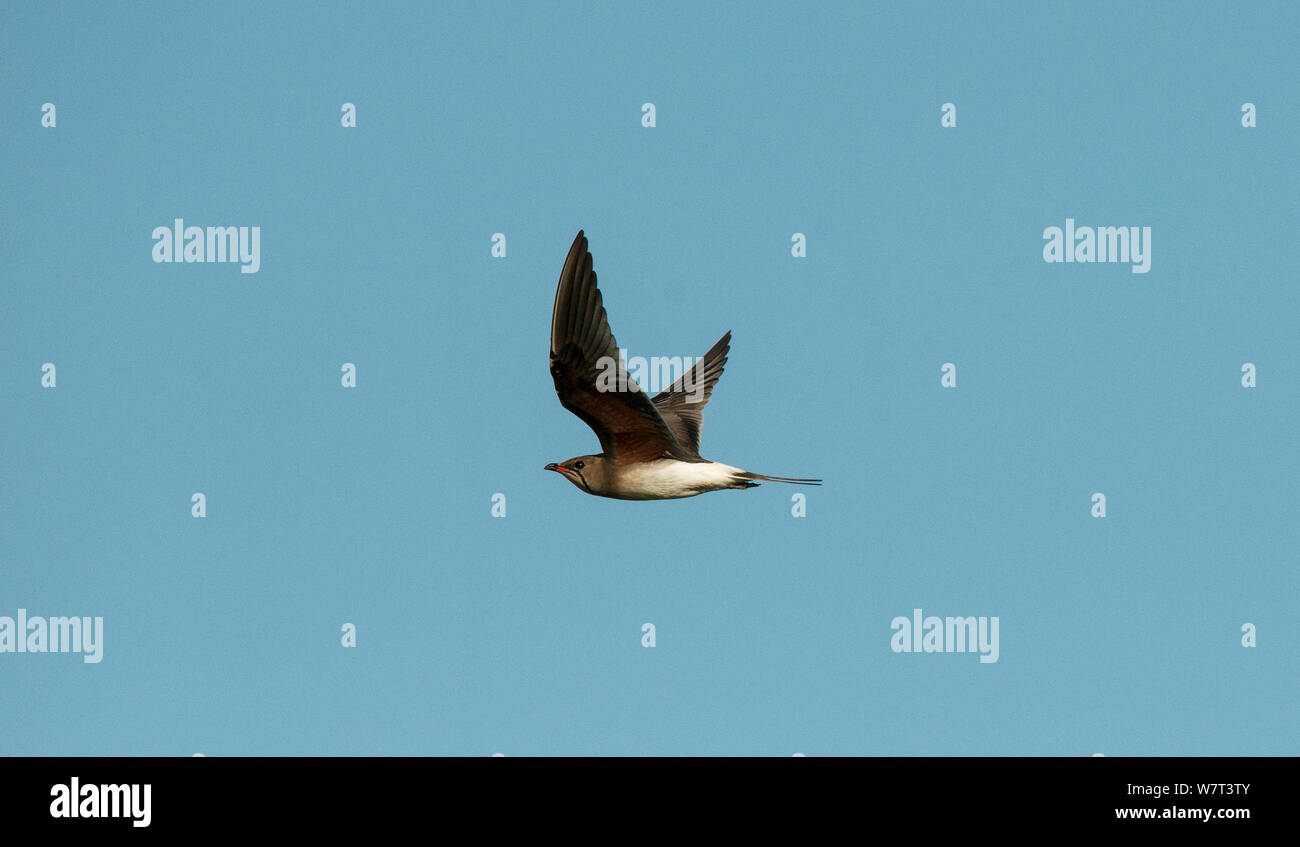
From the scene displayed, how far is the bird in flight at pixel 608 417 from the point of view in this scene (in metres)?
15.7

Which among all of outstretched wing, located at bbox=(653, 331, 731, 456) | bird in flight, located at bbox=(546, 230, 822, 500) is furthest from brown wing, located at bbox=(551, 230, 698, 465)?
outstretched wing, located at bbox=(653, 331, 731, 456)

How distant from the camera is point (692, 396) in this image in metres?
21.2

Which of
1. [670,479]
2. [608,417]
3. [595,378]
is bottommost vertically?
[670,479]

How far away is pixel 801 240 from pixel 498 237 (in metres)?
4.44

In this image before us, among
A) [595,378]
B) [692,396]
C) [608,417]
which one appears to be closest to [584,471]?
[608,417]

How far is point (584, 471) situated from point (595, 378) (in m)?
1.74

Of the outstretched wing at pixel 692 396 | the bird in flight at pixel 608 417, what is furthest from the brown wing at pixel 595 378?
the outstretched wing at pixel 692 396

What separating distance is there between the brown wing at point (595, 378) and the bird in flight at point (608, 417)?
10mm

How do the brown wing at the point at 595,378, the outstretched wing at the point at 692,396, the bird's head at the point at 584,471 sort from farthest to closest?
the outstretched wing at the point at 692,396, the bird's head at the point at 584,471, the brown wing at the point at 595,378

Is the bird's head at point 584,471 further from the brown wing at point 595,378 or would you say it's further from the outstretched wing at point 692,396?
the outstretched wing at point 692,396

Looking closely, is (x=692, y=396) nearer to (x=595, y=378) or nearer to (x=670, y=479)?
(x=670, y=479)

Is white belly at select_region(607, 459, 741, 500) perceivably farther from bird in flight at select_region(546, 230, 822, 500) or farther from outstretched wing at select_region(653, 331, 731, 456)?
outstretched wing at select_region(653, 331, 731, 456)

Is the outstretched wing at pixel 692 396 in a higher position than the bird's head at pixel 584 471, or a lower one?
higher

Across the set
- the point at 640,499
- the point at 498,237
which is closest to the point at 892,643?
the point at 640,499
